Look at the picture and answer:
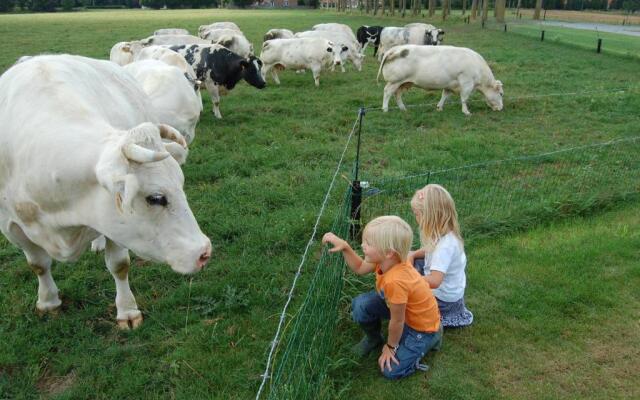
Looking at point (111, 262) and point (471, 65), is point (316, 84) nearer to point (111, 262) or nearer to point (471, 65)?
point (471, 65)

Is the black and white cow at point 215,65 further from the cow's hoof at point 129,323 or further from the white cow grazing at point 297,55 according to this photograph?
the cow's hoof at point 129,323

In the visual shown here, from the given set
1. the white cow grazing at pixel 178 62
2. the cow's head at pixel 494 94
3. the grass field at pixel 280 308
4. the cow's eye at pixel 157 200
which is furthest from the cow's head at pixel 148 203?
the cow's head at pixel 494 94

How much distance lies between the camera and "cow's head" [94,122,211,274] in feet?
9.26

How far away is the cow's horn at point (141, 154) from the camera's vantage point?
2.74 m

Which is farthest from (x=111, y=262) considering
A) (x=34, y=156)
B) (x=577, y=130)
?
(x=577, y=130)

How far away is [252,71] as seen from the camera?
1208cm

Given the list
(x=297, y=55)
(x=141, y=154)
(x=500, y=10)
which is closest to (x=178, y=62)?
(x=141, y=154)

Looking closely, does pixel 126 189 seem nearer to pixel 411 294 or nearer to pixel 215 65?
pixel 411 294

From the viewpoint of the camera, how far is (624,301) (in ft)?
14.1

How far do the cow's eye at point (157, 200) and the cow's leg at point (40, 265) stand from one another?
154cm

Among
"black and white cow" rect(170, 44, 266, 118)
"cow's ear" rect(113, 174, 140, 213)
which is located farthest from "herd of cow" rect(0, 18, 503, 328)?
"black and white cow" rect(170, 44, 266, 118)

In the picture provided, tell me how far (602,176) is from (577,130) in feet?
9.38

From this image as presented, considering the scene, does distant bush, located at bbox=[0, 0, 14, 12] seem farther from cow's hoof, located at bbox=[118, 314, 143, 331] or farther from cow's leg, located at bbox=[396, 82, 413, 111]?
cow's hoof, located at bbox=[118, 314, 143, 331]

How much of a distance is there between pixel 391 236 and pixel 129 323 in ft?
→ 7.67
